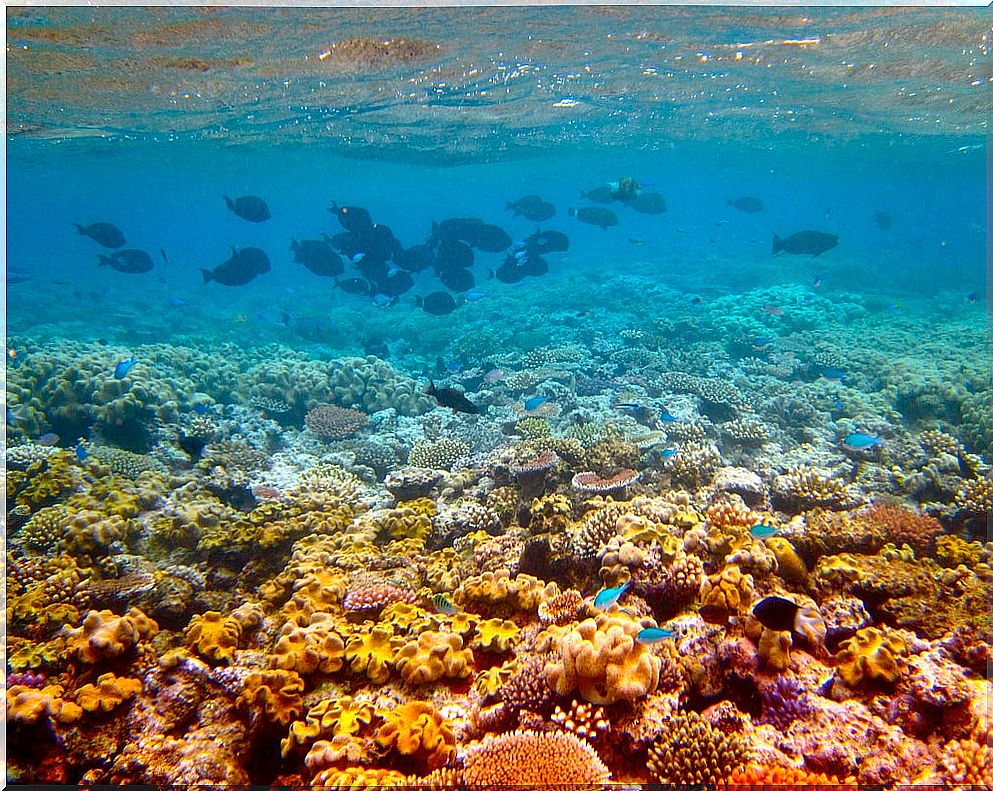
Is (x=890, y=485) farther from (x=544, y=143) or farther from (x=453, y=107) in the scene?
(x=544, y=143)

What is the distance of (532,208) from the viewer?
1677 cm

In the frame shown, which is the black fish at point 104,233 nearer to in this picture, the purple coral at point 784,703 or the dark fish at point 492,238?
the dark fish at point 492,238

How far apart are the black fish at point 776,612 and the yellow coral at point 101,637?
4410 mm

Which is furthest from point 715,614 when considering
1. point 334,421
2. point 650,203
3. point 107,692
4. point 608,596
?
point 650,203

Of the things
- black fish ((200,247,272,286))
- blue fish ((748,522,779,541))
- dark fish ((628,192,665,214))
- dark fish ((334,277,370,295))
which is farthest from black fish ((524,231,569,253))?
blue fish ((748,522,779,541))

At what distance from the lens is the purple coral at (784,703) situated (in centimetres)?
300

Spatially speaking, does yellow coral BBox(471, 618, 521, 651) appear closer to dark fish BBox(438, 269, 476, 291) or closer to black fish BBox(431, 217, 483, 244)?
dark fish BBox(438, 269, 476, 291)

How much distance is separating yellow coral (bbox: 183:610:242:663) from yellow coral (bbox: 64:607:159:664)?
39 cm

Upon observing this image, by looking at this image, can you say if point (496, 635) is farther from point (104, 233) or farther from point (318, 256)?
point (104, 233)

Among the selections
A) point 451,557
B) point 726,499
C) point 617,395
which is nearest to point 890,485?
point 726,499

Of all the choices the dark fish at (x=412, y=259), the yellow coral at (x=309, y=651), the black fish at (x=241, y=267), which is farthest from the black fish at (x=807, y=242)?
the yellow coral at (x=309, y=651)

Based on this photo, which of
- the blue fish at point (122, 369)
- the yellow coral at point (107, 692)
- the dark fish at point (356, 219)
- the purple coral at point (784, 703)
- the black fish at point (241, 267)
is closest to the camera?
the purple coral at point (784, 703)

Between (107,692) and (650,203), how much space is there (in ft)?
58.3

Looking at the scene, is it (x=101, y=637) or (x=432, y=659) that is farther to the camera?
(x=101, y=637)
